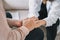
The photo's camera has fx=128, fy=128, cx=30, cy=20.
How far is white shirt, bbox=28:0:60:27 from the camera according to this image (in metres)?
1.14

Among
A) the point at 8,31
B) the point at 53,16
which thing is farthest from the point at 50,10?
the point at 8,31

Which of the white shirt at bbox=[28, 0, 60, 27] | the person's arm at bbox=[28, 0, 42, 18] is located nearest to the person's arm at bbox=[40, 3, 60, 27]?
the white shirt at bbox=[28, 0, 60, 27]

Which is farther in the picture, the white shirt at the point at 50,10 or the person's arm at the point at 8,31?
the white shirt at the point at 50,10

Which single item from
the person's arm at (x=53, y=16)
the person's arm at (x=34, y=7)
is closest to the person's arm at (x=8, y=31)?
the person's arm at (x=53, y=16)

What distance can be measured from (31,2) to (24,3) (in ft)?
0.29

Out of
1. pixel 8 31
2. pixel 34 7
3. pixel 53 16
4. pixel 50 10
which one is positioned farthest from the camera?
pixel 34 7

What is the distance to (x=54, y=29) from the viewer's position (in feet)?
4.14

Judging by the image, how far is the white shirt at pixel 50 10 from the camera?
1.14 meters

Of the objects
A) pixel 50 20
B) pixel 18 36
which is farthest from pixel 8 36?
pixel 50 20

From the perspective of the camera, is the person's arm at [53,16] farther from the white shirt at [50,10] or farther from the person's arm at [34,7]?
the person's arm at [34,7]

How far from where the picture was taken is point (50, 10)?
1.27 m

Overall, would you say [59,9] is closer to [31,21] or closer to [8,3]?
[31,21]

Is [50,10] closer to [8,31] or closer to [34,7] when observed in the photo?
[34,7]

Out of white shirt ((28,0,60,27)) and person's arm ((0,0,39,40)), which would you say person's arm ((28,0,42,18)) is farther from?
person's arm ((0,0,39,40))
